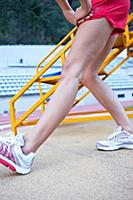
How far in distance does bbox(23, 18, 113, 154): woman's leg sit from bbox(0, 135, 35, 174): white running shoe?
0.03 m

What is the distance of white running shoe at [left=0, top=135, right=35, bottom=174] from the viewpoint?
50.5 inches

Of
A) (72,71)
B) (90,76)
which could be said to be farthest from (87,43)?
(90,76)

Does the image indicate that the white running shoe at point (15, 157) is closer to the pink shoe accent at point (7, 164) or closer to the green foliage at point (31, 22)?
the pink shoe accent at point (7, 164)

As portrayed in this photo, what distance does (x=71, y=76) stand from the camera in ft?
4.54

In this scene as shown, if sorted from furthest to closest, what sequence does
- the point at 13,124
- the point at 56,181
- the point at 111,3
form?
the point at 13,124, the point at 111,3, the point at 56,181

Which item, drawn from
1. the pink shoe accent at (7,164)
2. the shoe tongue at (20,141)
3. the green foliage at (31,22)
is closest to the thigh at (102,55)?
the shoe tongue at (20,141)

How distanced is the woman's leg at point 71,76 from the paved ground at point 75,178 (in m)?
0.14

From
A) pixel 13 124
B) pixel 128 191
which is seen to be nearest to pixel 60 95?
pixel 128 191

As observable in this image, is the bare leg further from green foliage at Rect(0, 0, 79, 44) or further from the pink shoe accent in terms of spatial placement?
green foliage at Rect(0, 0, 79, 44)

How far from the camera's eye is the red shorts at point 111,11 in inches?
55.2

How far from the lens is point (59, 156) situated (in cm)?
164

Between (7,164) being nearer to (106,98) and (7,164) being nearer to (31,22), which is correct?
(106,98)

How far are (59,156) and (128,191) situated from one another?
0.62 metres

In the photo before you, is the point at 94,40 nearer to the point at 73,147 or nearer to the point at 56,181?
the point at 56,181
